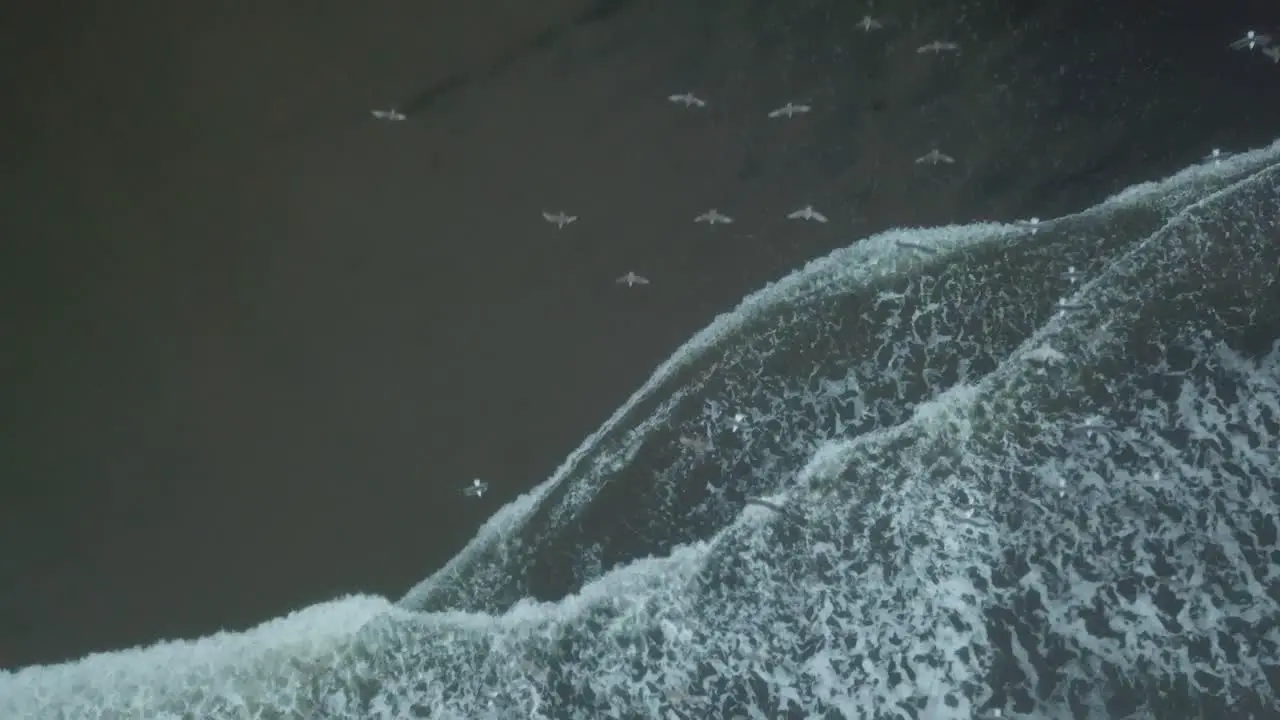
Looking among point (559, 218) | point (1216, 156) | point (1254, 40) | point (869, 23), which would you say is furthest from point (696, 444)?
point (1254, 40)

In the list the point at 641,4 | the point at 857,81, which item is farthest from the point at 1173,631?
the point at 641,4

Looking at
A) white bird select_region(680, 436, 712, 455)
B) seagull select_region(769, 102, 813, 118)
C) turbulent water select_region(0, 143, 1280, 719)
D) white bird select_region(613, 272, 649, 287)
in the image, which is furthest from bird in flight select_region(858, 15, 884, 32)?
white bird select_region(680, 436, 712, 455)

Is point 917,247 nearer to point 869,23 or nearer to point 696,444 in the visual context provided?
point 869,23

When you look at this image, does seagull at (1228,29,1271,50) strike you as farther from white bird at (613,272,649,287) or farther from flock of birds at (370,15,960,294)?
white bird at (613,272,649,287)

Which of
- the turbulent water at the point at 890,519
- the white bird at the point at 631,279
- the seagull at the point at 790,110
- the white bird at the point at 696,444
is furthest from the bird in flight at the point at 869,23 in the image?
the white bird at the point at 696,444

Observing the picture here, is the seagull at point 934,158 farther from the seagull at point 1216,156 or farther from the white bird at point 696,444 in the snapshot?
the white bird at point 696,444

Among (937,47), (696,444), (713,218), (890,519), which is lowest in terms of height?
(890,519)

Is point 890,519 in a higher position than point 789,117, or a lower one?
lower
